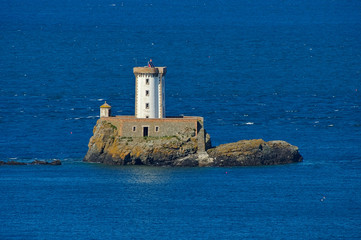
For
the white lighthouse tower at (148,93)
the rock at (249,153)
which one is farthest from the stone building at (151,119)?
the rock at (249,153)

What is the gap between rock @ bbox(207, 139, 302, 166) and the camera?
12550 centimetres

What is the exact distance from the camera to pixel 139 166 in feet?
412

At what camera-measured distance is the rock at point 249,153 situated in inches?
4941

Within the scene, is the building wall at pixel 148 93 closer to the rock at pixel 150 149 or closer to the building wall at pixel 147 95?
the building wall at pixel 147 95

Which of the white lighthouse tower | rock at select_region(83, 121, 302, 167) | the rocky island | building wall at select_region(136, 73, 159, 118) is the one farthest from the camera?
building wall at select_region(136, 73, 159, 118)

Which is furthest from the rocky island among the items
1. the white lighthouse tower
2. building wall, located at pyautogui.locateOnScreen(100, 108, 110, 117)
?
building wall, located at pyautogui.locateOnScreen(100, 108, 110, 117)

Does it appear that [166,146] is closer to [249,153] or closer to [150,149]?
[150,149]

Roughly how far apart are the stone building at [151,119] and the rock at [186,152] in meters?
0.65

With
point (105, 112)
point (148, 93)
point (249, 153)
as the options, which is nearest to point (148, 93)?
point (148, 93)

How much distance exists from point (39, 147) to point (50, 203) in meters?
32.6

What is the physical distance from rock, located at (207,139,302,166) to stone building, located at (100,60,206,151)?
212cm

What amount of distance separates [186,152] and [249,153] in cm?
657

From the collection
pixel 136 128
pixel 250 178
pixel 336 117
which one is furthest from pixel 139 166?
pixel 336 117

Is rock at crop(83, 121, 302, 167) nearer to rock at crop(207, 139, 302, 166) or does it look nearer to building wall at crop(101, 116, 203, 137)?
rock at crop(207, 139, 302, 166)
